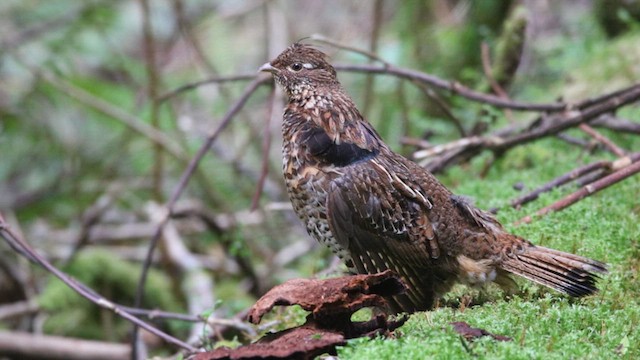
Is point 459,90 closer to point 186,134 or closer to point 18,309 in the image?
point 186,134

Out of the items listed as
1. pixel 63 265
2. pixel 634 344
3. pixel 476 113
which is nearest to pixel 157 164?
pixel 63 265

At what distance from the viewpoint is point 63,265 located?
7.98m

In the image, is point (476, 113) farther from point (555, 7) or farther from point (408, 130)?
point (555, 7)

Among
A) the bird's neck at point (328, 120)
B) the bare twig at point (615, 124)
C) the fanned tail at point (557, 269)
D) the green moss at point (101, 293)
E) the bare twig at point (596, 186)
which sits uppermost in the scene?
the bird's neck at point (328, 120)

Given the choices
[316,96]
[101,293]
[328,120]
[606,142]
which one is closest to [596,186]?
[606,142]

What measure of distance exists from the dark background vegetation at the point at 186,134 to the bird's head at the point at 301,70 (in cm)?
134

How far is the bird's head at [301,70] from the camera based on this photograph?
15.4 ft

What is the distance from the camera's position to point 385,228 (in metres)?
4.01

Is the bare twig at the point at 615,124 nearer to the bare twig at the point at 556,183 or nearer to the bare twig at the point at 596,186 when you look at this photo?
the bare twig at the point at 556,183

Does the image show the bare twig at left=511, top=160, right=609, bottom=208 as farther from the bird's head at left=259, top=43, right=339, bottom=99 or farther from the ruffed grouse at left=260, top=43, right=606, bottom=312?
the bird's head at left=259, top=43, right=339, bottom=99

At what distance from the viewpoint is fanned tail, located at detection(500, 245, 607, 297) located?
12.1 ft

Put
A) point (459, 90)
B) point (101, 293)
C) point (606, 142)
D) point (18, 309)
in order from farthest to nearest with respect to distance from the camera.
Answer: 1. point (101, 293)
2. point (18, 309)
3. point (459, 90)
4. point (606, 142)

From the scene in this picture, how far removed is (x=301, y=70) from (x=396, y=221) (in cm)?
120

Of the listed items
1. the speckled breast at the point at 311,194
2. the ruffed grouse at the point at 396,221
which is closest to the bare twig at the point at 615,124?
the ruffed grouse at the point at 396,221
